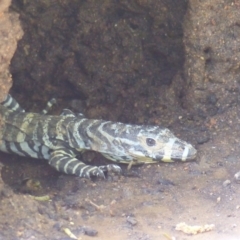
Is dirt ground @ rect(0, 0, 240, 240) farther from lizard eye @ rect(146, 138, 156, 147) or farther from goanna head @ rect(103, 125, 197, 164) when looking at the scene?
lizard eye @ rect(146, 138, 156, 147)

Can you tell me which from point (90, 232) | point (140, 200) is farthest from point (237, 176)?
point (90, 232)

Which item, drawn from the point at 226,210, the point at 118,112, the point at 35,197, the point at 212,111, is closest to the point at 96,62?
the point at 118,112

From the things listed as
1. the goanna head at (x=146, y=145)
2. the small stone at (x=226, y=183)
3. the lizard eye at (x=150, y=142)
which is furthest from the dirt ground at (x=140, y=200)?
the lizard eye at (x=150, y=142)

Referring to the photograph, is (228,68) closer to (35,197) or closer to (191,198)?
(191,198)

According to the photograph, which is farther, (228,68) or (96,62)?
(96,62)

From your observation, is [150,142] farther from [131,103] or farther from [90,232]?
[90,232]

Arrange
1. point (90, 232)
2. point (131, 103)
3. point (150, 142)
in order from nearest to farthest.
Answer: point (90, 232) < point (150, 142) < point (131, 103)

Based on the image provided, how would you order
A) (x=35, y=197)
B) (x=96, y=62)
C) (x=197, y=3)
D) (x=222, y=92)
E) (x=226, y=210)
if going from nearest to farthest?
(x=226, y=210), (x=35, y=197), (x=197, y=3), (x=222, y=92), (x=96, y=62)
